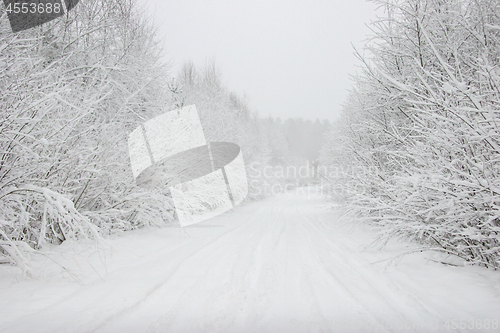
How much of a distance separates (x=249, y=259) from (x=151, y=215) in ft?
13.3

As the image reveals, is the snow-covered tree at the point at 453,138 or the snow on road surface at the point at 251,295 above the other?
the snow-covered tree at the point at 453,138

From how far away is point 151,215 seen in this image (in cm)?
735

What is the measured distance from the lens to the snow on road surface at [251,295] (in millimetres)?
2342

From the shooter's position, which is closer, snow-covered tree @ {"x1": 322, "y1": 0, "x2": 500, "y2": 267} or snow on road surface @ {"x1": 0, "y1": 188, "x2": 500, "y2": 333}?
snow on road surface @ {"x1": 0, "y1": 188, "x2": 500, "y2": 333}

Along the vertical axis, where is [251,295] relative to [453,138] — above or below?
below

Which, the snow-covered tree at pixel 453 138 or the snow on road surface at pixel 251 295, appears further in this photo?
the snow-covered tree at pixel 453 138

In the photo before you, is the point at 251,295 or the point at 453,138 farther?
the point at 453,138

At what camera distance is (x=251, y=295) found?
2994mm

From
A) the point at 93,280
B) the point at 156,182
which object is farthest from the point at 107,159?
the point at 93,280

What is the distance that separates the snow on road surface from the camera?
7.68 feet

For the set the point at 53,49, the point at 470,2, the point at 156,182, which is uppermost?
the point at 53,49

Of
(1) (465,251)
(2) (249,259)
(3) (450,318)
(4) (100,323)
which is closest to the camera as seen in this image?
(4) (100,323)

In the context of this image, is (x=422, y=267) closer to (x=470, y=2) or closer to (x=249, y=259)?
(x=249, y=259)

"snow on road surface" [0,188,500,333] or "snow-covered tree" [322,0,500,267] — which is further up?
"snow-covered tree" [322,0,500,267]
